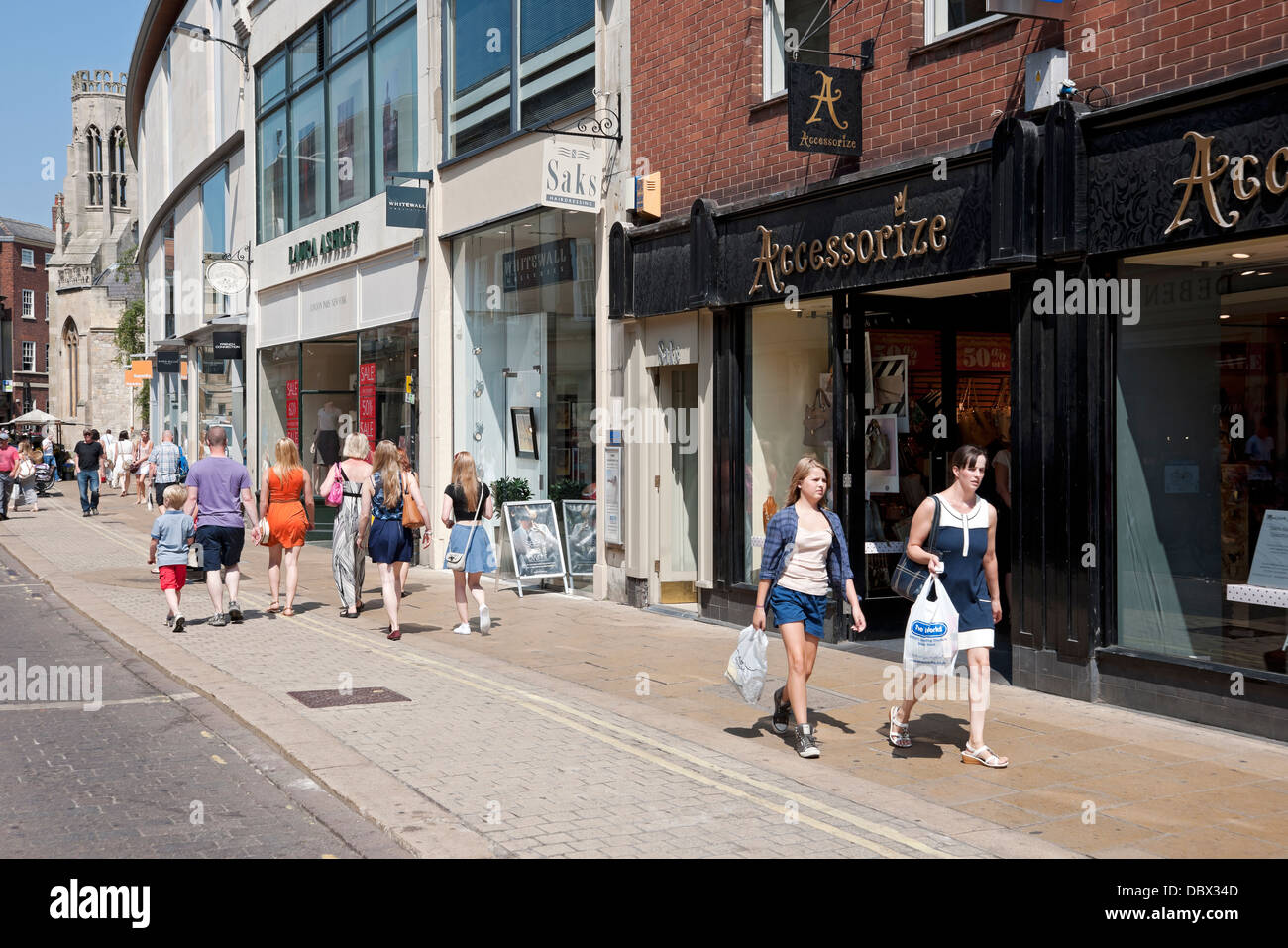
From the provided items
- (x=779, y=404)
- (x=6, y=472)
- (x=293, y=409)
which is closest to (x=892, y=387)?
(x=779, y=404)

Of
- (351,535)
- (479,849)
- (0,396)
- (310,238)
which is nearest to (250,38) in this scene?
(310,238)

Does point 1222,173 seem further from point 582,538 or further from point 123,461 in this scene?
point 123,461

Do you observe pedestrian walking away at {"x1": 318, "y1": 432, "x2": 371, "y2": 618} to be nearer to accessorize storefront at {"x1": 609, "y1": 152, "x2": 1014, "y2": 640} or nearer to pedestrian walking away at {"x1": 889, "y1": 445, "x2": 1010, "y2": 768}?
accessorize storefront at {"x1": 609, "y1": 152, "x2": 1014, "y2": 640}

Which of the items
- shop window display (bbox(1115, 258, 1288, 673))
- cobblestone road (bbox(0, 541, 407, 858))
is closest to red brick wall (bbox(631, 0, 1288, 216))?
shop window display (bbox(1115, 258, 1288, 673))

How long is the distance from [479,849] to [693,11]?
999 cm

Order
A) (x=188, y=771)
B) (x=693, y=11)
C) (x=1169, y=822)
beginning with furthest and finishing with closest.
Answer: (x=693, y=11)
(x=188, y=771)
(x=1169, y=822)

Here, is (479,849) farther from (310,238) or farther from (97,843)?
(310,238)

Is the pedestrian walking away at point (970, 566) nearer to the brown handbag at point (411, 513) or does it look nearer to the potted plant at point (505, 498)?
the brown handbag at point (411, 513)

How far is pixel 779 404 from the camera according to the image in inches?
489

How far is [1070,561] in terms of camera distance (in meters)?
8.59

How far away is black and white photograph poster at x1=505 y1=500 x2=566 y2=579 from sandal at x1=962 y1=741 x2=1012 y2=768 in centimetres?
838

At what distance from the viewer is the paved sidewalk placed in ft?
18.6
